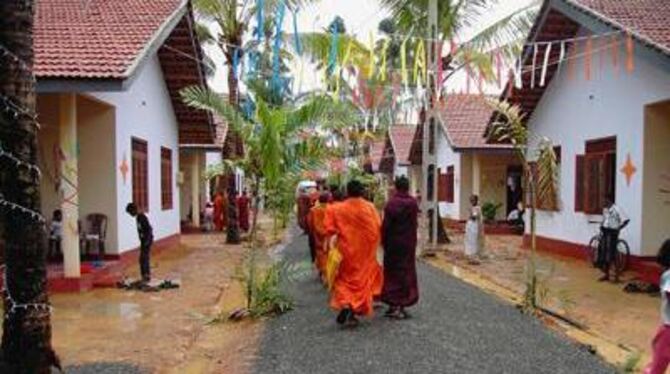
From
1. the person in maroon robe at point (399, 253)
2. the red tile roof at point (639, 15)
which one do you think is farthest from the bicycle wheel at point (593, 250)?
the person in maroon robe at point (399, 253)

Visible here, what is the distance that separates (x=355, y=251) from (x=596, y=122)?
8.29 meters

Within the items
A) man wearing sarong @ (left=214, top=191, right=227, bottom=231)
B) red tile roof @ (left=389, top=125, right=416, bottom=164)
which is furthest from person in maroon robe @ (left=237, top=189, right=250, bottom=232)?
red tile roof @ (left=389, top=125, right=416, bottom=164)

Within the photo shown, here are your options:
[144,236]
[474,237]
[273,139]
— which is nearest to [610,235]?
[474,237]

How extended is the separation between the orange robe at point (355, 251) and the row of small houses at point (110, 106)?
3.69 meters

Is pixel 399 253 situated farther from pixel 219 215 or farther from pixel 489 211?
pixel 489 211

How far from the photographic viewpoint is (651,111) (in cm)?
1278

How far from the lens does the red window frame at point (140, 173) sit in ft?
48.0

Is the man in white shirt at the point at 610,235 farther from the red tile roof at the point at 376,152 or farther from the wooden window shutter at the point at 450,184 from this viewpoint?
the red tile roof at the point at 376,152

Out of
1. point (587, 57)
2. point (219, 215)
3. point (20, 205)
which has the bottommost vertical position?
point (219, 215)

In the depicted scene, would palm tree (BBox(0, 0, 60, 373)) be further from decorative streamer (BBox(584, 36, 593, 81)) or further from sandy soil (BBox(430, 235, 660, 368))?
decorative streamer (BBox(584, 36, 593, 81))

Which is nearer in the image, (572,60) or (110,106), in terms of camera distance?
(110,106)

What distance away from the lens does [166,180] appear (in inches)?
729

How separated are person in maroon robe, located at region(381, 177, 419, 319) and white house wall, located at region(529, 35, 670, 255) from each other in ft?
18.0

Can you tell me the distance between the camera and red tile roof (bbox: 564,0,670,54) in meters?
10.9
